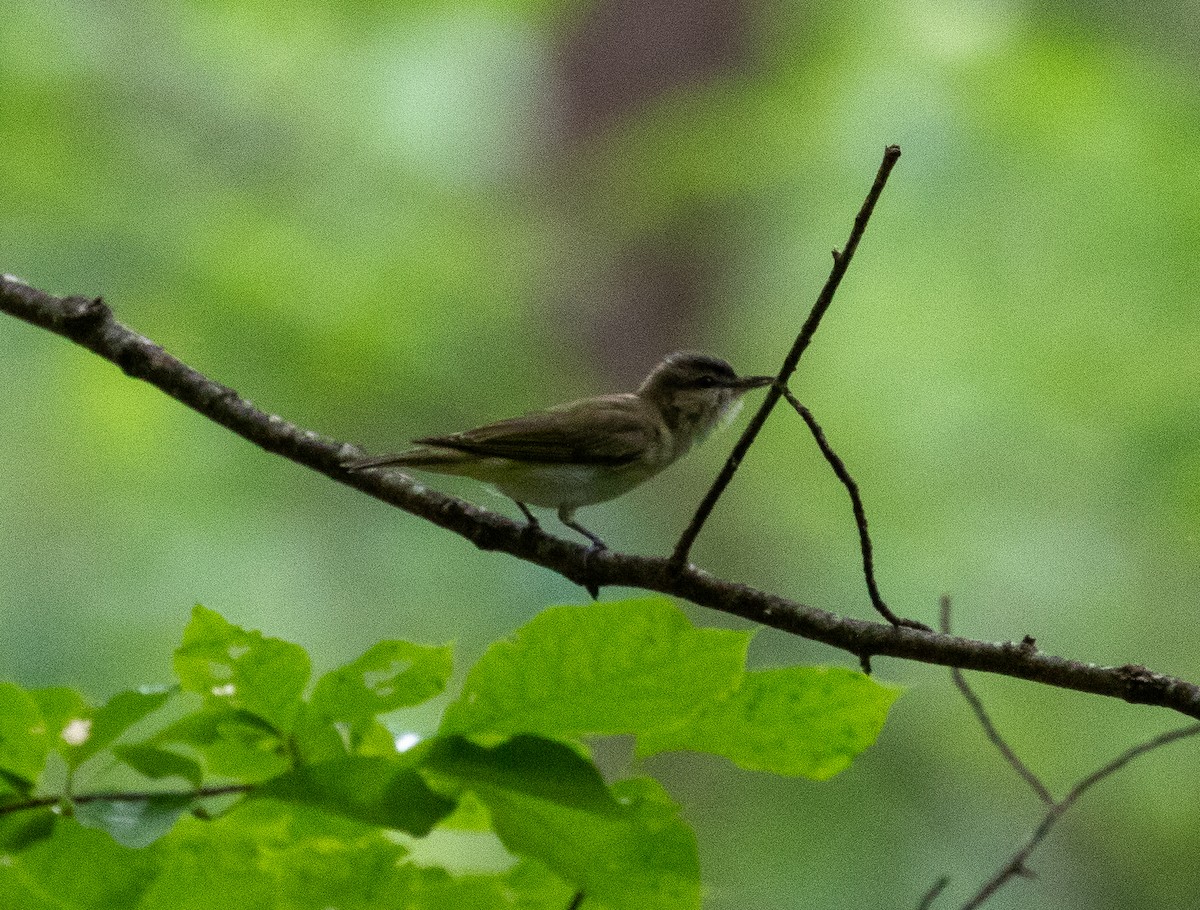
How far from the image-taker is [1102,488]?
7.25m

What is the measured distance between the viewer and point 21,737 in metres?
1.09

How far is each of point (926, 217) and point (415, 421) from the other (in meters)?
3.46

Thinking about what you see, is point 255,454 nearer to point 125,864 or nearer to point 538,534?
point 538,534

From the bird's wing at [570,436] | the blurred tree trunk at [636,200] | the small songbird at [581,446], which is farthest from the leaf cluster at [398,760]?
the blurred tree trunk at [636,200]

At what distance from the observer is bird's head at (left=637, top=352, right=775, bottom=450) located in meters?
4.08

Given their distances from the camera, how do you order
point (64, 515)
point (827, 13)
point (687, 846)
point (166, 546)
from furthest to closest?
1. point (827, 13)
2. point (64, 515)
3. point (166, 546)
4. point (687, 846)

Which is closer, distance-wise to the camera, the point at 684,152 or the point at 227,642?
the point at 227,642

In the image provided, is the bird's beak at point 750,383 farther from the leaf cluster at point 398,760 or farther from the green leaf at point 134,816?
the green leaf at point 134,816

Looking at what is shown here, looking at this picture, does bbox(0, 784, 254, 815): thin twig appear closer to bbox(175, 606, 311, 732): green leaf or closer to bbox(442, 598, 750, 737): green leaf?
bbox(175, 606, 311, 732): green leaf

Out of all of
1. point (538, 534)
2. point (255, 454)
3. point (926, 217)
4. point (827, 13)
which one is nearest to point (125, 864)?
point (538, 534)

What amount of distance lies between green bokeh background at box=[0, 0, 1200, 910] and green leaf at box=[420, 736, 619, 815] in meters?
5.61

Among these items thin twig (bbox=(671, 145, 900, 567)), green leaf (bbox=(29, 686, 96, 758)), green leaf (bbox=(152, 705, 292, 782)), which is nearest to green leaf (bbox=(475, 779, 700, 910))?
green leaf (bbox=(152, 705, 292, 782))

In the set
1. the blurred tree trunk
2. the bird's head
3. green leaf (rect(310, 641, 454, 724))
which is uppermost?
the blurred tree trunk

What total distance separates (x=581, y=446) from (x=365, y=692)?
2531 millimetres
